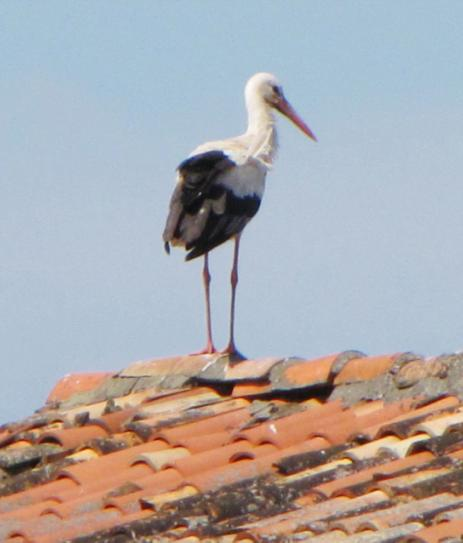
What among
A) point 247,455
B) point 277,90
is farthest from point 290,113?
point 247,455

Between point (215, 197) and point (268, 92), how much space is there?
1651 millimetres

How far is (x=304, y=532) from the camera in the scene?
4.10 m

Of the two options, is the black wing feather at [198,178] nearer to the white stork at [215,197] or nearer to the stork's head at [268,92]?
the white stork at [215,197]

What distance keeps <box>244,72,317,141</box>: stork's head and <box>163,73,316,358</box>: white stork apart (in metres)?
0.80

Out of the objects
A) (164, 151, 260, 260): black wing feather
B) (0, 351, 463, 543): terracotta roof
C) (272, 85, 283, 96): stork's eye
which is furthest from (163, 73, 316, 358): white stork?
(0, 351, 463, 543): terracotta roof

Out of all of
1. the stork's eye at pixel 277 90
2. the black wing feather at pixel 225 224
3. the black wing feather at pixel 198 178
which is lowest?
the black wing feather at pixel 225 224

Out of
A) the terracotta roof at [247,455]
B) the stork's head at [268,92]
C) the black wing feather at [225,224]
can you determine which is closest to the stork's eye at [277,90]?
the stork's head at [268,92]

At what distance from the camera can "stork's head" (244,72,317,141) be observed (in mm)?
10406

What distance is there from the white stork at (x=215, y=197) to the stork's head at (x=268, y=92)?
803 millimetres

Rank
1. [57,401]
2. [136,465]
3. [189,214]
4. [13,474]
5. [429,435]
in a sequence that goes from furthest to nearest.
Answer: [189,214] < [57,401] < [13,474] < [136,465] < [429,435]

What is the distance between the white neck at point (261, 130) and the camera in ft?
31.4

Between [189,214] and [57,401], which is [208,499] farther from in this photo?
[189,214]

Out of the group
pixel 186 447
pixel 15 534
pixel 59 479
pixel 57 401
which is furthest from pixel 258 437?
pixel 57 401

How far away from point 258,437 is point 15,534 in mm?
976
